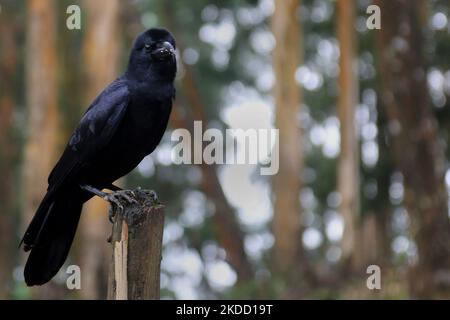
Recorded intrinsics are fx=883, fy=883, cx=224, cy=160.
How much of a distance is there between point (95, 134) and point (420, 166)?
239 inches

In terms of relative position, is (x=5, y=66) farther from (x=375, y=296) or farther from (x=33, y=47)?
(x=375, y=296)

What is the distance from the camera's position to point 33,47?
16953 mm

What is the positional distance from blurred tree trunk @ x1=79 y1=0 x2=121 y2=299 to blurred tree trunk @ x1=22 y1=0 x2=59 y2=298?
0.87 meters

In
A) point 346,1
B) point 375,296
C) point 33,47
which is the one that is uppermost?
point 346,1

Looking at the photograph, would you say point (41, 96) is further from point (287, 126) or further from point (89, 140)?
point (89, 140)

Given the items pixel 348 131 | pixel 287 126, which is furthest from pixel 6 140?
pixel 348 131

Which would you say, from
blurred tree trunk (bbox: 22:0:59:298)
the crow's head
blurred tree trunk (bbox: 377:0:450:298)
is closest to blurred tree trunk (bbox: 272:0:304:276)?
blurred tree trunk (bbox: 22:0:59:298)

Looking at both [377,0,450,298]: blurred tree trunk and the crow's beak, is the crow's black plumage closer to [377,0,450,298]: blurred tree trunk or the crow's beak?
the crow's beak

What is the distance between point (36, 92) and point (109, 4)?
2262mm

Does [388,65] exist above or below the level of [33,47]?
below

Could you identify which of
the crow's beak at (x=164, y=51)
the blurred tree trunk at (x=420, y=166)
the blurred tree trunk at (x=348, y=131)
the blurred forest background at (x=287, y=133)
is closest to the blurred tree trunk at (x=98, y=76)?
the blurred forest background at (x=287, y=133)

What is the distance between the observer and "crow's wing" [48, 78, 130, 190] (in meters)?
6.26
